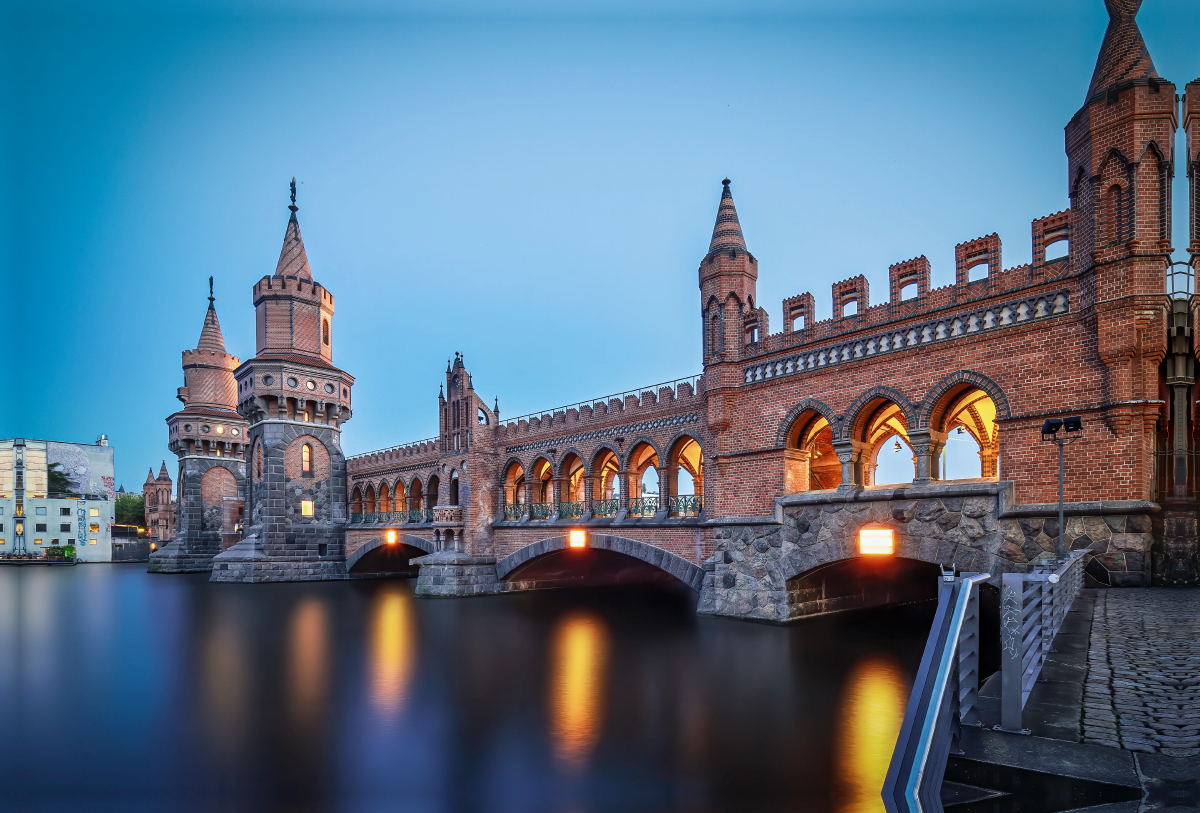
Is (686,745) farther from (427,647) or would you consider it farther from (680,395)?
(680,395)

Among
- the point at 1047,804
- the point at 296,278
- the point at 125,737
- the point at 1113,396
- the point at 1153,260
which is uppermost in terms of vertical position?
the point at 296,278

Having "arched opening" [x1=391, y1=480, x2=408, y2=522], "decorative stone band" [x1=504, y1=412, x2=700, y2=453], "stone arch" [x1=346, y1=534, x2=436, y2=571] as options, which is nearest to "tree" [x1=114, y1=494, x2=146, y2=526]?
"stone arch" [x1=346, y1=534, x2=436, y2=571]

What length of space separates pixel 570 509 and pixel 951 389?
13793 mm

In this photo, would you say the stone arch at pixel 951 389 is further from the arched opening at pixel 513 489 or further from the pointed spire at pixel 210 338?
the pointed spire at pixel 210 338

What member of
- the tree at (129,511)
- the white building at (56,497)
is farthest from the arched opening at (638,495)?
the tree at (129,511)

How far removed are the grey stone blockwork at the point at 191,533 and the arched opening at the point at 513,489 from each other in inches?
1122

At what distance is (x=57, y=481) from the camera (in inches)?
2544

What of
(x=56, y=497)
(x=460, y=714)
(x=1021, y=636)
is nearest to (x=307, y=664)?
(x=460, y=714)

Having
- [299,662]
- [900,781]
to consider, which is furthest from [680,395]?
[900,781]

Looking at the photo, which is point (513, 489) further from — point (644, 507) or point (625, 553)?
point (644, 507)

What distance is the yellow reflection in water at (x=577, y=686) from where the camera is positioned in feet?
28.3

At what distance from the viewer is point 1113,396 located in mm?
11664

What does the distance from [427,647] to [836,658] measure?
362 inches

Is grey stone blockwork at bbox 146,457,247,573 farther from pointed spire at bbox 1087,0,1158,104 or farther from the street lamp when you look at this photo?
pointed spire at bbox 1087,0,1158,104
